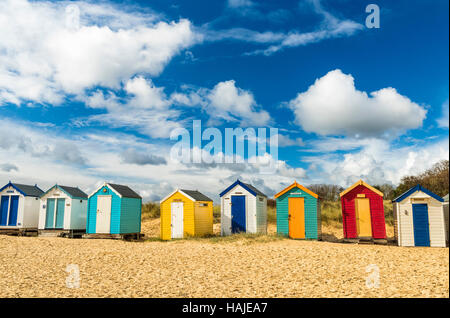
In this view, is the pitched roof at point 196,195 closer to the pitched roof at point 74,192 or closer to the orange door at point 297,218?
the orange door at point 297,218

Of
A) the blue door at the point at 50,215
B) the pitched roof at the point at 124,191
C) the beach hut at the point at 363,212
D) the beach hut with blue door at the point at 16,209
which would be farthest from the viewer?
the beach hut with blue door at the point at 16,209

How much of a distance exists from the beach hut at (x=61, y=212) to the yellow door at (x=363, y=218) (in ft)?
51.7

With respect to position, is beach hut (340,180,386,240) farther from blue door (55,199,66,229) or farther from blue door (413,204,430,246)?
blue door (55,199,66,229)

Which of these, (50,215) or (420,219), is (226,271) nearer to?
(420,219)

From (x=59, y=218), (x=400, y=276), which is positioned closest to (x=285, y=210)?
(x=400, y=276)

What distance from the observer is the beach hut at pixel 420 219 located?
16078mm

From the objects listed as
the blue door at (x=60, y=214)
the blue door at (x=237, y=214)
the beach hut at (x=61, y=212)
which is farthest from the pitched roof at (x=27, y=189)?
the blue door at (x=237, y=214)

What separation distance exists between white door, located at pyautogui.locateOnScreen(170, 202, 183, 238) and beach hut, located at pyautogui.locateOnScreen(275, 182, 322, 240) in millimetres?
5183

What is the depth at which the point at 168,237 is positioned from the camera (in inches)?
773

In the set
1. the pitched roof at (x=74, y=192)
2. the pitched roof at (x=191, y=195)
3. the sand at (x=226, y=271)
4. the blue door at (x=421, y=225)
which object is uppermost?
the pitched roof at (x=74, y=192)

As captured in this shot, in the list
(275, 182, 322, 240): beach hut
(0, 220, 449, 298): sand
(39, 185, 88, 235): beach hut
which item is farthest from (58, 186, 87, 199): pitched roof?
(275, 182, 322, 240): beach hut

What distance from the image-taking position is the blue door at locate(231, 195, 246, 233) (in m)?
19.1
